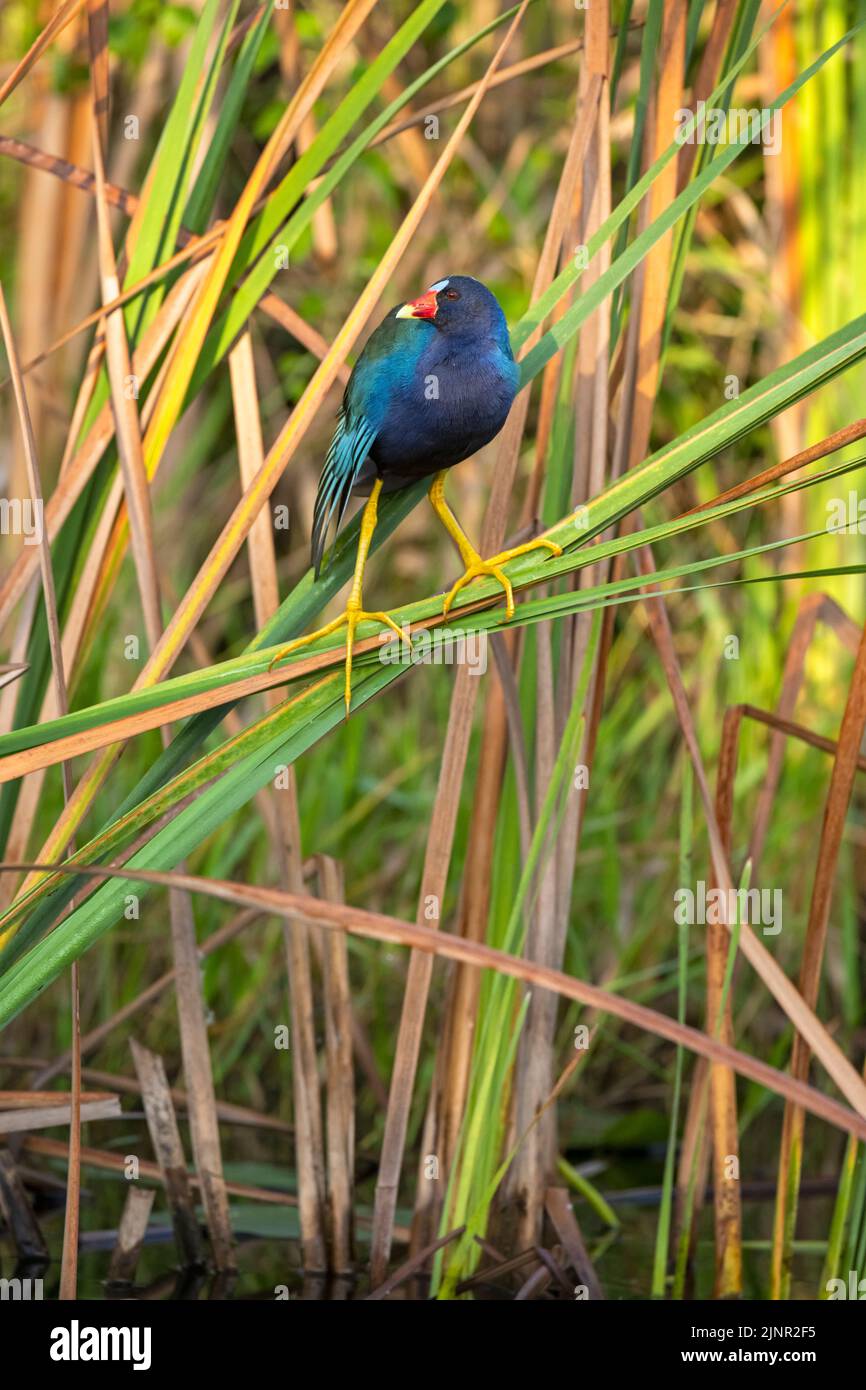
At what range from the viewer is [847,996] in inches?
113

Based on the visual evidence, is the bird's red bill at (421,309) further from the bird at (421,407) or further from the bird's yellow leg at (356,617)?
the bird's yellow leg at (356,617)

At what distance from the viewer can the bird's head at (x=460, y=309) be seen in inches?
60.2

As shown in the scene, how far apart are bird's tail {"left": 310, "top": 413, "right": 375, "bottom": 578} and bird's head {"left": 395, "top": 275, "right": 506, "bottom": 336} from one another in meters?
0.14

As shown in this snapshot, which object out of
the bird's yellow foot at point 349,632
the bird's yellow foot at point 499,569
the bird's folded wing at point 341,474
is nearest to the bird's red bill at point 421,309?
the bird's folded wing at point 341,474

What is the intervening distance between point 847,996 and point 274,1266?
1.39 metres

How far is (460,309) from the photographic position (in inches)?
60.8

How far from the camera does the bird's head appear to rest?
1528mm

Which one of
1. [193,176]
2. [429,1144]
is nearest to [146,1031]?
[429,1144]

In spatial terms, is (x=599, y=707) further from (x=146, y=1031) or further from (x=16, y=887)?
(x=146, y=1031)
